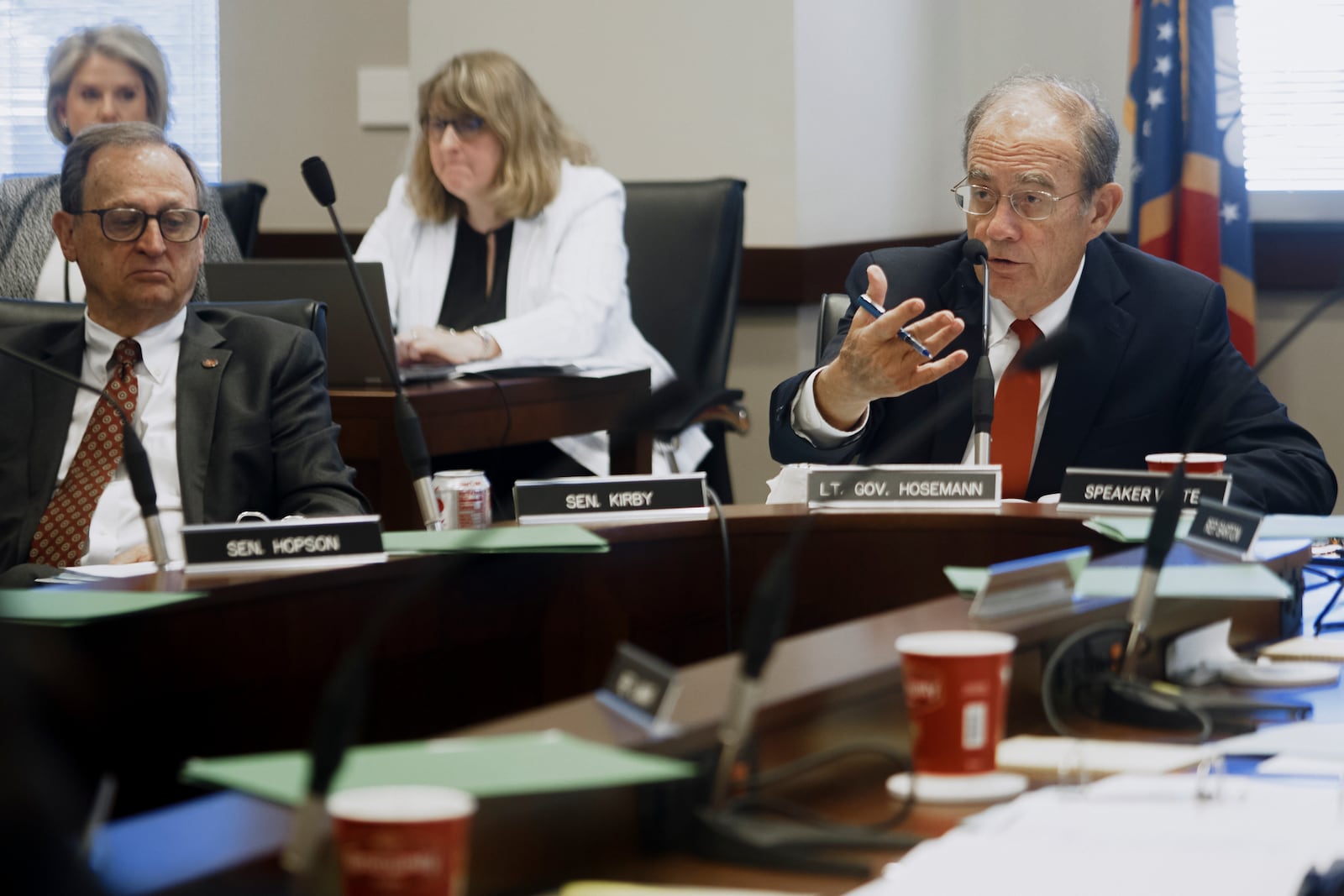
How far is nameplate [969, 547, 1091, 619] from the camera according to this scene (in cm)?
143

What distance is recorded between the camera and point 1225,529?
1.69 meters

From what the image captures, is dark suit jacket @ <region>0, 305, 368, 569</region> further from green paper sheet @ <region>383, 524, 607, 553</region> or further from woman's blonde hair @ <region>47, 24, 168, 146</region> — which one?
woman's blonde hair @ <region>47, 24, 168, 146</region>

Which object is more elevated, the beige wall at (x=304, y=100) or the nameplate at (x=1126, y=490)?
the beige wall at (x=304, y=100)

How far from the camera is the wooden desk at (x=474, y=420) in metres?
3.08

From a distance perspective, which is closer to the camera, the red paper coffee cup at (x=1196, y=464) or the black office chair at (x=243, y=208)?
the red paper coffee cup at (x=1196, y=464)

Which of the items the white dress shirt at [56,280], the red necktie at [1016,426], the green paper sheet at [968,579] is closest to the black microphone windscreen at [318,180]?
the green paper sheet at [968,579]

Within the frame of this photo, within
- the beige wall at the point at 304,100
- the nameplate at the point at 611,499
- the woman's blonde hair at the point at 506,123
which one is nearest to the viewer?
the nameplate at the point at 611,499

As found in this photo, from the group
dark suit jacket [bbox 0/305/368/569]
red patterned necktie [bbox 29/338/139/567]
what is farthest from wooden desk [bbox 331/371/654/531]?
red patterned necktie [bbox 29/338/139/567]

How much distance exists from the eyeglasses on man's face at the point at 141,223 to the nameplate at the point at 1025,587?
1.51 m

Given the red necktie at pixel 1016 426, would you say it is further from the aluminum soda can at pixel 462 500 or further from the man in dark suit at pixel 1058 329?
the aluminum soda can at pixel 462 500

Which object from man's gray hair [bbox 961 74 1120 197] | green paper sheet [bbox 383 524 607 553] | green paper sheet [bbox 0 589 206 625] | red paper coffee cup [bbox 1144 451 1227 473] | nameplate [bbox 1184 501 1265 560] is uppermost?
man's gray hair [bbox 961 74 1120 197]

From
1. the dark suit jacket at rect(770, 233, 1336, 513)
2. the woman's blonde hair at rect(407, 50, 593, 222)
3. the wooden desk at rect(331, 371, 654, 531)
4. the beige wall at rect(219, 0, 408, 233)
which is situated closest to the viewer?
the dark suit jacket at rect(770, 233, 1336, 513)

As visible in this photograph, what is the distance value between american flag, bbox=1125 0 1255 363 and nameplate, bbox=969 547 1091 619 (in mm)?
2841

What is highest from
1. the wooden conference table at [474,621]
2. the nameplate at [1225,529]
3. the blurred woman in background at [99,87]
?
the blurred woman in background at [99,87]
